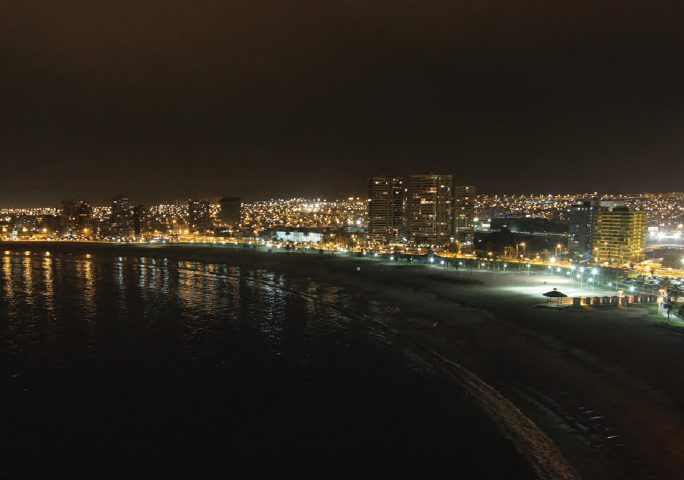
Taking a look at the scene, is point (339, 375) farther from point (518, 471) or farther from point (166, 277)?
point (166, 277)

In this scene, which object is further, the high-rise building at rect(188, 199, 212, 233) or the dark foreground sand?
the high-rise building at rect(188, 199, 212, 233)

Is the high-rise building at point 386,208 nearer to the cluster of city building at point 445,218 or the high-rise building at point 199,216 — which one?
the cluster of city building at point 445,218

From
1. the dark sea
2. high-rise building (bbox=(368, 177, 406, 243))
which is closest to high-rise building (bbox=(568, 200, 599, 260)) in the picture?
high-rise building (bbox=(368, 177, 406, 243))

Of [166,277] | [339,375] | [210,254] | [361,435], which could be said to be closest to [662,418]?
[361,435]

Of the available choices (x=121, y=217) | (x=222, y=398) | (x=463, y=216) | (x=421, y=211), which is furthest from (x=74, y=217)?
(x=222, y=398)

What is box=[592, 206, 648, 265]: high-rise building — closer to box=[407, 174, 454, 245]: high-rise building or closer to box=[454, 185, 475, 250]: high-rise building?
box=[454, 185, 475, 250]: high-rise building

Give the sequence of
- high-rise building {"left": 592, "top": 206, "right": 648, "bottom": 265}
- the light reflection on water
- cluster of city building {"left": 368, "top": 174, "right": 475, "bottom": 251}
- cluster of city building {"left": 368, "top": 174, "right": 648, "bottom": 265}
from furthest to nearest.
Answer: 1. cluster of city building {"left": 368, "top": 174, "right": 475, "bottom": 251}
2. cluster of city building {"left": 368, "top": 174, "right": 648, "bottom": 265}
3. high-rise building {"left": 592, "top": 206, "right": 648, "bottom": 265}
4. the light reflection on water
